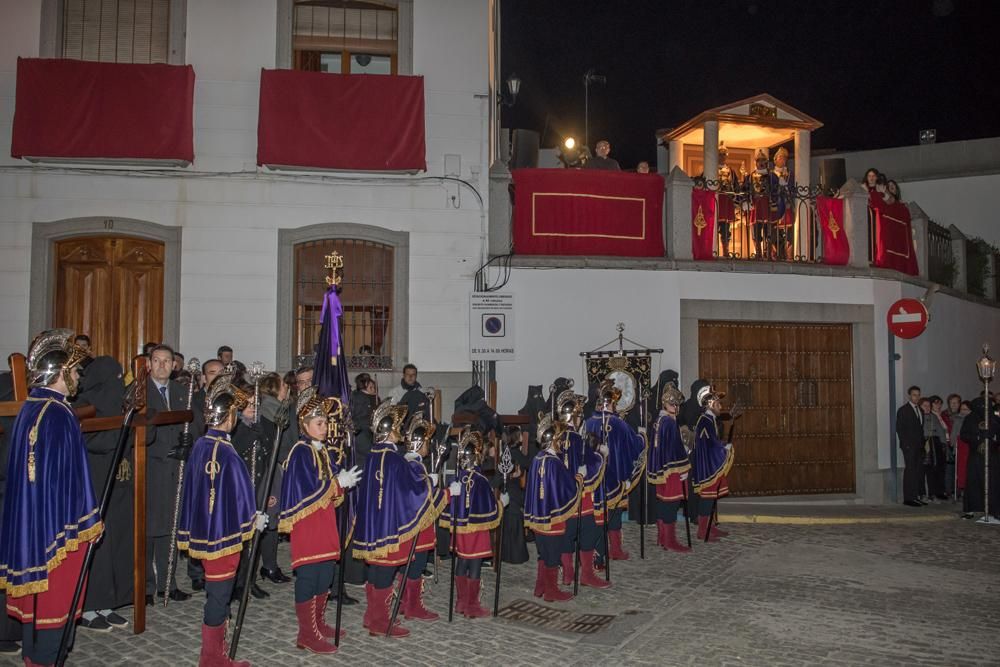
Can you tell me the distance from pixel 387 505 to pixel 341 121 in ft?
26.1

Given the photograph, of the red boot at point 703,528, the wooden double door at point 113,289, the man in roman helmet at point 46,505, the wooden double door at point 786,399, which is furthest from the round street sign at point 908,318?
the man in roman helmet at point 46,505

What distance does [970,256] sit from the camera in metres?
19.7

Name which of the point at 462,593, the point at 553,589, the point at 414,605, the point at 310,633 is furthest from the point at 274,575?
the point at 553,589

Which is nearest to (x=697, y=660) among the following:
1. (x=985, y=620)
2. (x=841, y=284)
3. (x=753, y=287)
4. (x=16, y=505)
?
(x=985, y=620)

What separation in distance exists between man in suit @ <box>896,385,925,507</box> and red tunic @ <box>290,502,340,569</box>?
473 inches

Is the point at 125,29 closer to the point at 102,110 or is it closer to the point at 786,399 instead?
the point at 102,110

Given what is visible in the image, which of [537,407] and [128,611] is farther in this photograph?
[537,407]

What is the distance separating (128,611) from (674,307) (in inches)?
378

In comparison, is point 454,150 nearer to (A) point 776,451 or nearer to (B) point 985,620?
(A) point 776,451

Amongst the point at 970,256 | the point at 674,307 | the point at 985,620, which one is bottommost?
the point at 985,620

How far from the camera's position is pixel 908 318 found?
15125mm

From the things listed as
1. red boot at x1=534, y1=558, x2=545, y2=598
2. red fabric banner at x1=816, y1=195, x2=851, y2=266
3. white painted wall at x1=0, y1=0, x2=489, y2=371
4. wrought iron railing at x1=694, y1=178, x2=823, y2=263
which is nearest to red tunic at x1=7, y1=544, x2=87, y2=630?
red boot at x1=534, y1=558, x2=545, y2=598

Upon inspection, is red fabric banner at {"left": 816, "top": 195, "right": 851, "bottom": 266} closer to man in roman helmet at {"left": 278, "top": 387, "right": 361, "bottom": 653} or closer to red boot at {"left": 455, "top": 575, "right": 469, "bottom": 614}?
red boot at {"left": 455, "top": 575, "right": 469, "bottom": 614}

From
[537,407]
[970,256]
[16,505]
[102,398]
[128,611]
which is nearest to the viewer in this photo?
[16,505]
